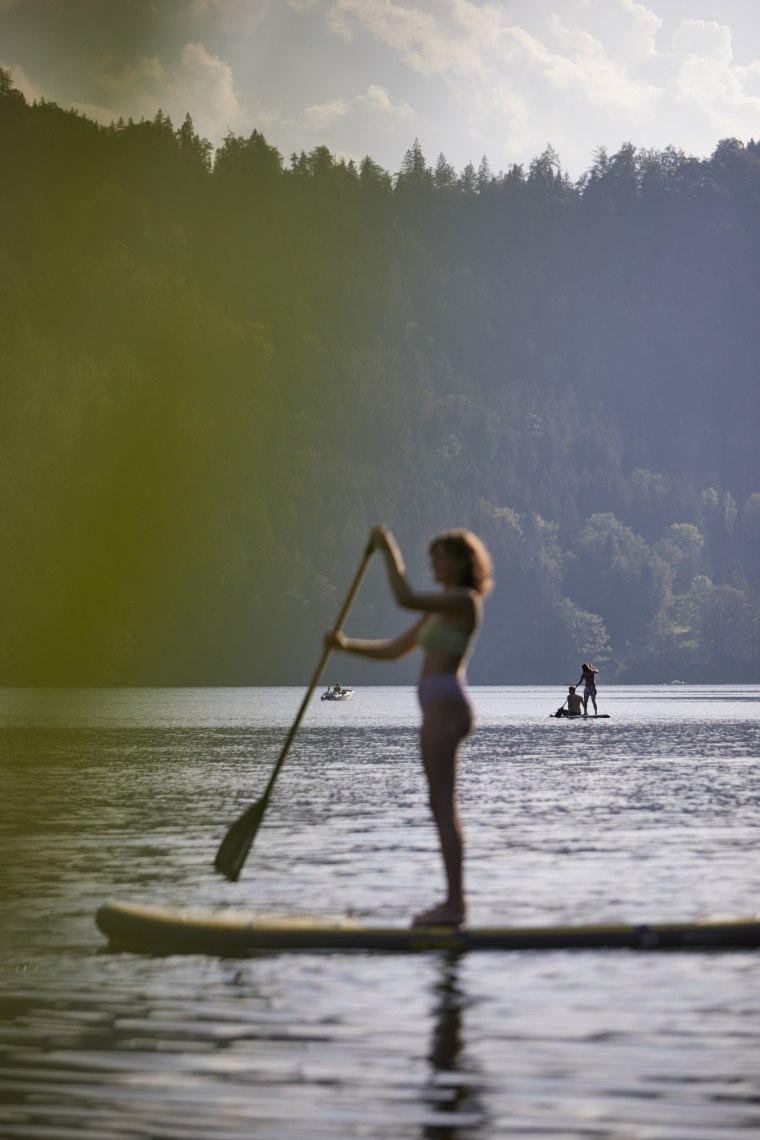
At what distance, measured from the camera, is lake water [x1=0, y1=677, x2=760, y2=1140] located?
25.1 feet

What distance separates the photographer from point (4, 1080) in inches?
323

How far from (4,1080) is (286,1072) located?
1.18 m

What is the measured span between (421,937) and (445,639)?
1.76 m

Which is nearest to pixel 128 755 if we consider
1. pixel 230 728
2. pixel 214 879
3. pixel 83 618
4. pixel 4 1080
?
pixel 230 728

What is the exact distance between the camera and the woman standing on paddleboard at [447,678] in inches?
460

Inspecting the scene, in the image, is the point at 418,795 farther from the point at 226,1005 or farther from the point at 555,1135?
the point at 555,1135

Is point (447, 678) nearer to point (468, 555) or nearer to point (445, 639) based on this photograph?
point (445, 639)

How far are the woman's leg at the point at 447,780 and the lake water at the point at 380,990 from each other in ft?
1.26

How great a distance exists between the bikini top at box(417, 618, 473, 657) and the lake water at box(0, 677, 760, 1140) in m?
1.83

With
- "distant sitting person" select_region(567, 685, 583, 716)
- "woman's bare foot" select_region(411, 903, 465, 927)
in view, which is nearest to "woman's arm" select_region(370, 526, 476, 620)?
"woman's bare foot" select_region(411, 903, 465, 927)

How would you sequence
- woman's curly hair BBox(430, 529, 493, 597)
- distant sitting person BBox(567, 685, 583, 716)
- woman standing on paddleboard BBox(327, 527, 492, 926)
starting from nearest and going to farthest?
1. woman standing on paddleboard BBox(327, 527, 492, 926)
2. woman's curly hair BBox(430, 529, 493, 597)
3. distant sitting person BBox(567, 685, 583, 716)

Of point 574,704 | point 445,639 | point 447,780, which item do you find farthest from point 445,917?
point 574,704

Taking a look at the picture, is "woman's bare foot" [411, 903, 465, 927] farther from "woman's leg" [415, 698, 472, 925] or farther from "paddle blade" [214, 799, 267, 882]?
"paddle blade" [214, 799, 267, 882]

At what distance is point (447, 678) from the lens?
11719 mm
